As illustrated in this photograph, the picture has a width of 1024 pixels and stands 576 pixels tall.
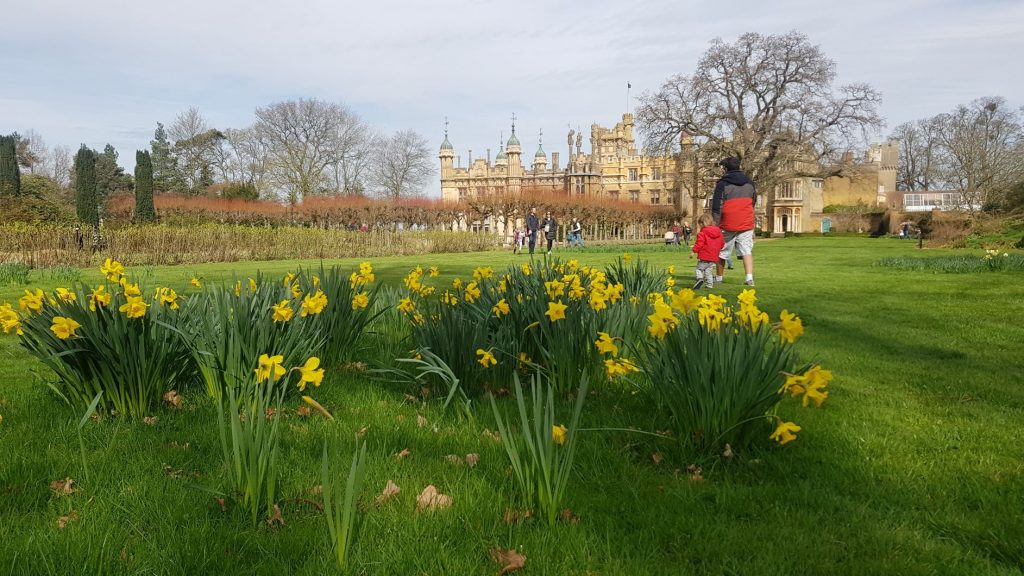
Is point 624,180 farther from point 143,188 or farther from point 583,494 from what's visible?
point 583,494

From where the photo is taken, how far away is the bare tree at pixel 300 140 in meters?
52.3

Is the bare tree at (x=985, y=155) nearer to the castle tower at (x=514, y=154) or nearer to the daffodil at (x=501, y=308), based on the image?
the daffodil at (x=501, y=308)

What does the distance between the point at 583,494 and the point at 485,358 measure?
106cm

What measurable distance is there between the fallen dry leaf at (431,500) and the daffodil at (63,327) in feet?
5.97

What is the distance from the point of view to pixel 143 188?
98.7 feet

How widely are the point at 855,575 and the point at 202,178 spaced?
2406 inches

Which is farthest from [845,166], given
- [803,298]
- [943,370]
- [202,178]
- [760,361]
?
[202,178]

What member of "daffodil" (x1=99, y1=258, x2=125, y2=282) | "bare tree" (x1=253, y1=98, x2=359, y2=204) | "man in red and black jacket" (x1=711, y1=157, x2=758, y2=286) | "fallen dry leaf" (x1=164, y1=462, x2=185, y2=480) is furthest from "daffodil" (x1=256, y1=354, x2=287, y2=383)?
"bare tree" (x1=253, y1=98, x2=359, y2=204)

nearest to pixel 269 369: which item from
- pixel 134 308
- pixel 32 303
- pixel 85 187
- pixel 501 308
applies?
pixel 134 308

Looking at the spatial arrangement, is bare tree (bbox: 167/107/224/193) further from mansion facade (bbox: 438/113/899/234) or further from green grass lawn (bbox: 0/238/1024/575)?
green grass lawn (bbox: 0/238/1024/575)

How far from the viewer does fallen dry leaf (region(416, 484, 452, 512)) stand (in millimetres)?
2301

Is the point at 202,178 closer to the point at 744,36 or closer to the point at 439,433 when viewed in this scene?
the point at 744,36

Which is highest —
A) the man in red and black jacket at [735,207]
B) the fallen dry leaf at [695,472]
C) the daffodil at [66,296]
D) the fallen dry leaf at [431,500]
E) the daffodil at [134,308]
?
the man in red and black jacket at [735,207]

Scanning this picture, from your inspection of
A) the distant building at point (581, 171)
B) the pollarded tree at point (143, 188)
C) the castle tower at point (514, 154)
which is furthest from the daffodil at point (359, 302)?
the castle tower at point (514, 154)
